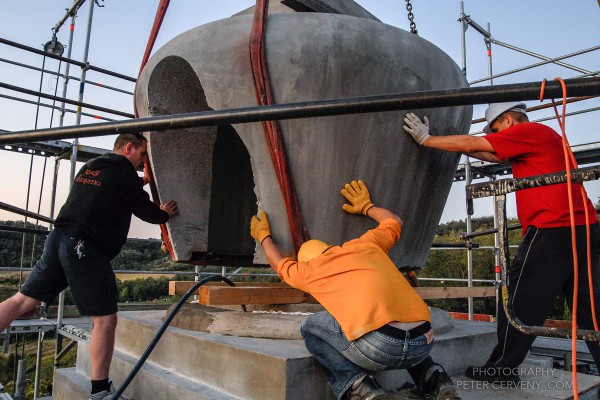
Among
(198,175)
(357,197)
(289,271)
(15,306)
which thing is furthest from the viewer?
(198,175)

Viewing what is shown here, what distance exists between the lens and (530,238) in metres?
2.47

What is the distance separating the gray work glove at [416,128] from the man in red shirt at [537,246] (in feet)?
0.71

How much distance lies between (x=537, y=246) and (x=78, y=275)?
89.9 inches

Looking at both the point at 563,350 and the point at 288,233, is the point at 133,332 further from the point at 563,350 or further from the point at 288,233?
the point at 563,350

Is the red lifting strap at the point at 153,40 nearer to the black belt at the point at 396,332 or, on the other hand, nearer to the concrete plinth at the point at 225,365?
the concrete plinth at the point at 225,365

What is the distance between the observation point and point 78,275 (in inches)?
103

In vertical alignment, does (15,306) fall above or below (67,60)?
below

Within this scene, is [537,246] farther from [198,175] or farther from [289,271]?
[198,175]

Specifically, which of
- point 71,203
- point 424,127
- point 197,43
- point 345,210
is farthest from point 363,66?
point 71,203

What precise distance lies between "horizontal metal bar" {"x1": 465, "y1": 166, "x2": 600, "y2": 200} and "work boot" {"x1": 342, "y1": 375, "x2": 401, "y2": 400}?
0.85 meters

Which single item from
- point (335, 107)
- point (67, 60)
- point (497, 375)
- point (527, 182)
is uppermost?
point (67, 60)

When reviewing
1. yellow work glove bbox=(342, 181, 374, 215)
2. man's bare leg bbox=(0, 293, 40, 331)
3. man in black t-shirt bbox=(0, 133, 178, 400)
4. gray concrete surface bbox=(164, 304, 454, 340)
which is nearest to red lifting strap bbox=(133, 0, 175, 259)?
man in black t-shirt bbox=(0, 133, 178, 400)

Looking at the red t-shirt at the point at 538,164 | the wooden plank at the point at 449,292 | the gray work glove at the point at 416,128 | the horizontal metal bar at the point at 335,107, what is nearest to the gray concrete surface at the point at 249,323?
the wooden plank at the point at 449,292

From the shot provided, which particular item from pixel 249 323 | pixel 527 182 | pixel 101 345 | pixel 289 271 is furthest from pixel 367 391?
pixel 101 345
